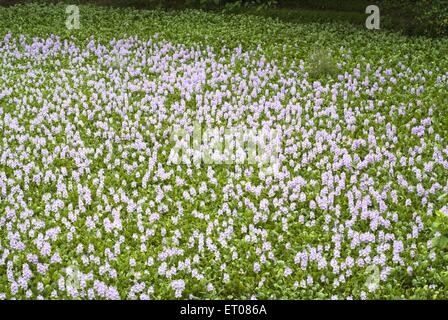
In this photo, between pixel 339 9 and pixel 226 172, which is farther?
pixel 339 9

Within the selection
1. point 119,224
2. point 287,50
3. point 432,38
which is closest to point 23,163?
point 119,224

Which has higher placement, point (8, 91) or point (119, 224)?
point (8, 91)

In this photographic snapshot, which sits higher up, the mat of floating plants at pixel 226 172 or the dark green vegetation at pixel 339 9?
the dark green vegetation at pixel 339 9

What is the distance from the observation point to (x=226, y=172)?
10.7 meters

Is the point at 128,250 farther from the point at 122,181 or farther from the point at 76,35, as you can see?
the point at 76,35

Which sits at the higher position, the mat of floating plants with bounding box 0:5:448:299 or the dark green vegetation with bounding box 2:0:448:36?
the dark green vegetation with bounding box 2:0:448:36

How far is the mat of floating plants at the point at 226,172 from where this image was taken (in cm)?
796

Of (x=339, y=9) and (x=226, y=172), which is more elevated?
(x=339, y=9)

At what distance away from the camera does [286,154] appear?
444 inches

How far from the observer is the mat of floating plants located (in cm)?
796

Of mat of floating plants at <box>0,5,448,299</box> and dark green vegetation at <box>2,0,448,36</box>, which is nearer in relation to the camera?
mat of floating plants at <box>0,5,448,299</box>

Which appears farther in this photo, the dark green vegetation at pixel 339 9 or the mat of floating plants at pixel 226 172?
the dark green vegetation at pixel 339 9

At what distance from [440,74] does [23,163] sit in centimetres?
980

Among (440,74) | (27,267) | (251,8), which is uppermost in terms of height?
(251,8)
